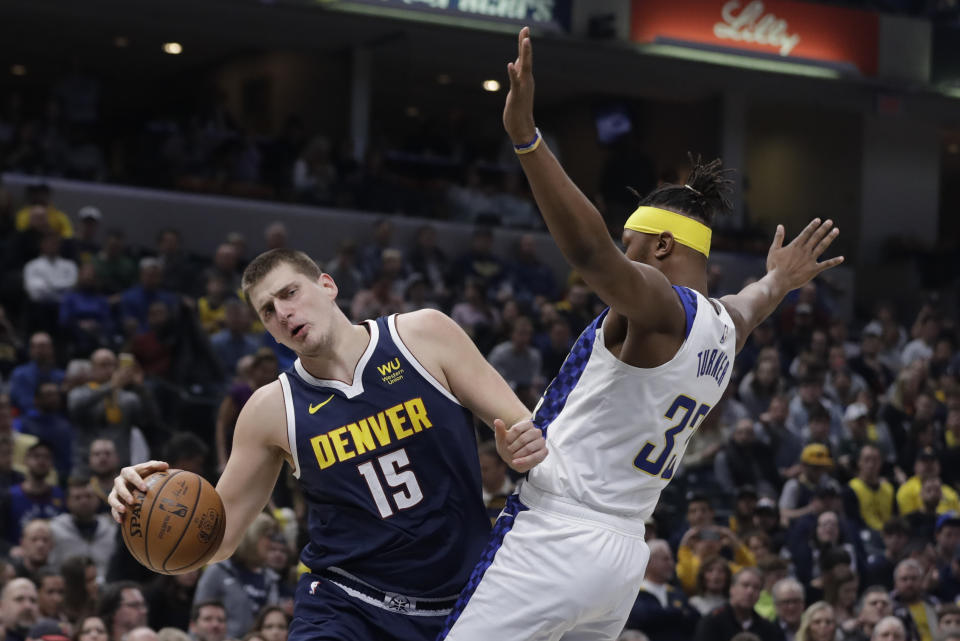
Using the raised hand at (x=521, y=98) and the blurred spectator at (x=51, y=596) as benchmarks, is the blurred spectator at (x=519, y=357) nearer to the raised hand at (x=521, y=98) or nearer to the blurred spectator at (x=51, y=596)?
the blurred spectator at (x=51, y=596)

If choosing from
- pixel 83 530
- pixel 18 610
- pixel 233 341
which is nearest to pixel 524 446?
pixel 18 610

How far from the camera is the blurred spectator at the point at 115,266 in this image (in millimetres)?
12477

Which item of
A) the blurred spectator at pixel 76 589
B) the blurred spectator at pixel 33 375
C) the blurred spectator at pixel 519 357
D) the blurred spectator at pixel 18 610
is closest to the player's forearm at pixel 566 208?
the blurred spectator at pixel 18 610

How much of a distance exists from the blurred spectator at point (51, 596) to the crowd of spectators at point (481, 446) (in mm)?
13

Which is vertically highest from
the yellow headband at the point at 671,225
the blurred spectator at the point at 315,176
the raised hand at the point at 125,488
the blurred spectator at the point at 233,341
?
the blurred spectator at the point at 315,176

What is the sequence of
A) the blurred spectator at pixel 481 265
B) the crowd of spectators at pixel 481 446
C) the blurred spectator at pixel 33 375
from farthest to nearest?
the blurred spectator at pixel 481 265, the blurred spectator at pixel 33 375, the crowd of spectators at pixel 481 446

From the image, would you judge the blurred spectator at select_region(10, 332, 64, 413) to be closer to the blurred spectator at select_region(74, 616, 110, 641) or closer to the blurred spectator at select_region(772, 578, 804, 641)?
the blurred spectator at select_region(74, 616, 110, 641)

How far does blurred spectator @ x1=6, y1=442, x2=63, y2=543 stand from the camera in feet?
29.6

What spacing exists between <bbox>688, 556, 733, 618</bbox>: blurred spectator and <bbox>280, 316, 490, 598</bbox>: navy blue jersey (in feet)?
→ 17.2

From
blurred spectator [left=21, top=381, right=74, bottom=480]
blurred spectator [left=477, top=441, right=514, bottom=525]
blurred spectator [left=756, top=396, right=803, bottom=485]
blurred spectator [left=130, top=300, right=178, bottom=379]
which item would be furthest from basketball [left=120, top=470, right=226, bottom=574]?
blurred spectator [left=756, top=396, right=803, bottom=485]

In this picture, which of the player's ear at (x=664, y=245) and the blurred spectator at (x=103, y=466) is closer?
the player's ear at (x=664, y=245)

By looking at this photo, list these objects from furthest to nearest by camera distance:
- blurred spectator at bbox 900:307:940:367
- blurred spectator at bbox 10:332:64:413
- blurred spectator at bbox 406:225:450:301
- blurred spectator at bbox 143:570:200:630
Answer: blurred spectator at bbox 900:307:940:367
blurred spectator at bbox 406:225:450:301
blurred spectator at bbox 10:332:64:413
blurred spectator at bbox 143:570:200:630

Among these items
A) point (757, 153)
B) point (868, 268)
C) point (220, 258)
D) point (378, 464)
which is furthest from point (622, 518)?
point (757, 153)

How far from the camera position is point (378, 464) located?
173 inches
